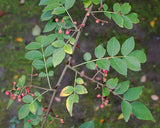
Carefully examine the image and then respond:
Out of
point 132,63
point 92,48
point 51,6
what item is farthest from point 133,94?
point 92,48

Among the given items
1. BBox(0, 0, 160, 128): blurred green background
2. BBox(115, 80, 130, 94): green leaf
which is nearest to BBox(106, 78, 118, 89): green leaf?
BBox(115, 80, 130, 94): green leaf

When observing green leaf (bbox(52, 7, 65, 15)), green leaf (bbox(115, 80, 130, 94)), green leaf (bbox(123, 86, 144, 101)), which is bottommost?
green leaf (bbox(123, 86, 144, 101))

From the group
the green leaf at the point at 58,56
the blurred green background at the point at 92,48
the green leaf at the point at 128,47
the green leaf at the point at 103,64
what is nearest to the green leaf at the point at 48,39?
the green leaf at the point at 58,56

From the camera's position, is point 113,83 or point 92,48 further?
point 92,48

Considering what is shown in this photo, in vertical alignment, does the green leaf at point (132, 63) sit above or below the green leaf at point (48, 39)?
below

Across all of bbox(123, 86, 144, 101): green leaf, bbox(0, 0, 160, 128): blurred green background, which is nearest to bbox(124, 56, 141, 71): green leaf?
bbox(123, 86, 144, 101): green leaf

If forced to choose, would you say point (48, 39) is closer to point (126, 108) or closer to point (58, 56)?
point (58, 56)

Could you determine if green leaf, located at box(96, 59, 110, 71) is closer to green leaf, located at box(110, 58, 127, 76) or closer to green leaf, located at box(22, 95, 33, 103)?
green leaf, located at box(110, 58, 127, 76)

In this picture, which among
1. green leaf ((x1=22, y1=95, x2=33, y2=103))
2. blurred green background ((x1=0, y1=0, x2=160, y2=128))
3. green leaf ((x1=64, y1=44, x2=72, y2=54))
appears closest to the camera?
green leaf ((x1=64, y1=44, x2=72, y2=54))

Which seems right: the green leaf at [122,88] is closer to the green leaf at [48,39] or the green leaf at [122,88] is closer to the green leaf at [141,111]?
the green leaf at [141,111]

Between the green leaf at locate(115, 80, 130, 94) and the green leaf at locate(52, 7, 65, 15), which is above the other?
the green leaf at locate(52, 7, 65, 15)

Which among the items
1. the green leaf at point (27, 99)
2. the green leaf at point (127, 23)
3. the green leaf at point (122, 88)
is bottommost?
the green leaf at point (122, 88)

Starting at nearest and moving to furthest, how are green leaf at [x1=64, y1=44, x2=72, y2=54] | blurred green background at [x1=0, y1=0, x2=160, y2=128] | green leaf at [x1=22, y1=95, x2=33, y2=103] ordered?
1. green leaf at [x1=64, y1=44, x2=72, y2=54]
2. green leaf at [x1=22, y1=95, x2=33, y2=103]
3. blurred green background at [x1=0, y1=0, x2=160, y2=128]

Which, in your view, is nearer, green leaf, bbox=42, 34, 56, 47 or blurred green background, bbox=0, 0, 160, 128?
green leaf, bbox=42, 34, 56, 47
